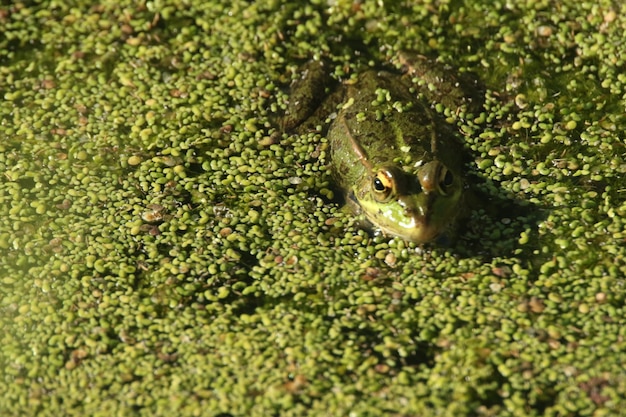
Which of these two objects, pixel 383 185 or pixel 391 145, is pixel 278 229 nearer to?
pixel 383 185

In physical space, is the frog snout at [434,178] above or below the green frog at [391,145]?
above

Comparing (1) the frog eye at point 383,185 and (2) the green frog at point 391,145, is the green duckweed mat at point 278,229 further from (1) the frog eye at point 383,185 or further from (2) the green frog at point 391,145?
(1) the frog eye at point 383,185

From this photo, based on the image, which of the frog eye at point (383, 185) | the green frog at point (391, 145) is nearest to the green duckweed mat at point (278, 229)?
the green frog at point (391, 145)

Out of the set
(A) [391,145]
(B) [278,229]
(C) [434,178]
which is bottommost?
(B) [278,229]

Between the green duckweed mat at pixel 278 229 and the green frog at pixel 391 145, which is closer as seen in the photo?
the green duckweed mat at pixel 278 229

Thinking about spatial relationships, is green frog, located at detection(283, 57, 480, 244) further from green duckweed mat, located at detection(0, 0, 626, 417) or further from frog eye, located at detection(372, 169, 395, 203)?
green duckweed mat, located at detection(0, 0, 626, 417)

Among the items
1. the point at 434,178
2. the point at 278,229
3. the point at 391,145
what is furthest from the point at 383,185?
the point at 278,229

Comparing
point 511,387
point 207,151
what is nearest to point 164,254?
point 207,151
